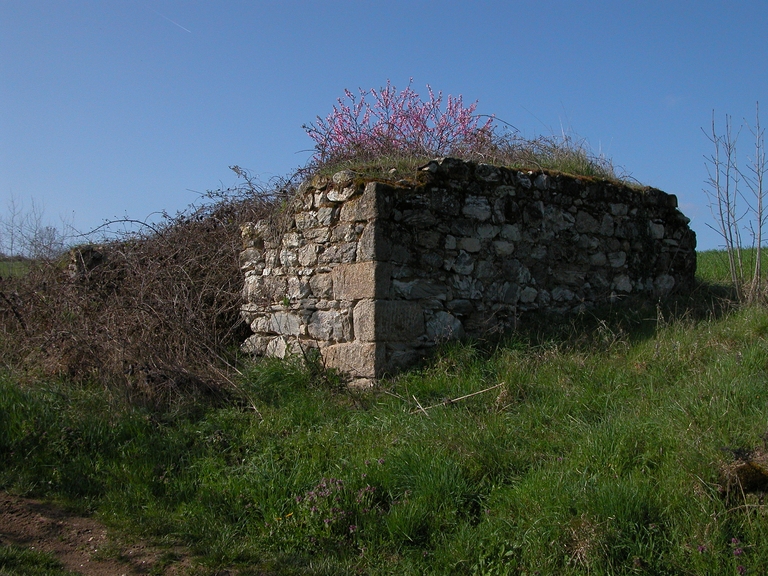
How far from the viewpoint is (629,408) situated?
180 inches

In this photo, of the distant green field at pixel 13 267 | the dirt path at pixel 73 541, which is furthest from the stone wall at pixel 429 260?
the distant green field at pixel 13 267

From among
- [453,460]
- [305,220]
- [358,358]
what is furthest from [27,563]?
[305,220]

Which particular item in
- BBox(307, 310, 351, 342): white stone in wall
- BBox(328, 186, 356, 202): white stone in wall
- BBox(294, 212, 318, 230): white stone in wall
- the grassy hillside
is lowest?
the grassy hillside

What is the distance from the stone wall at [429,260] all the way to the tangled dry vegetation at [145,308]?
0.45 m

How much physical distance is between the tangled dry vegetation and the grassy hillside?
1.21 ft

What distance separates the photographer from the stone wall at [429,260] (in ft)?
18.8

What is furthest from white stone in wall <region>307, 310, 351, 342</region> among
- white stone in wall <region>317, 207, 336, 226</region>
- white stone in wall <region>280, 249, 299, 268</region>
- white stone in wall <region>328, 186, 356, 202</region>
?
white stone in wall <region>328, 186, 356, 202</region>

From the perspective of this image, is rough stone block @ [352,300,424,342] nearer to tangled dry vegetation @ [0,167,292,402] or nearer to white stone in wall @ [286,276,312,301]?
white stone in wall @ [286,276,312,301]

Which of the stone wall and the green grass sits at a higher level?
the stone wall

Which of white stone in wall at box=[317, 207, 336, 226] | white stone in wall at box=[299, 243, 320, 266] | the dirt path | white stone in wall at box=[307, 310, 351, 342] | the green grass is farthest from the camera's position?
white stone in wall at box=[299, 243, 320, 266]

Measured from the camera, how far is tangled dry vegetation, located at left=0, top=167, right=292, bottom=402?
5926mm

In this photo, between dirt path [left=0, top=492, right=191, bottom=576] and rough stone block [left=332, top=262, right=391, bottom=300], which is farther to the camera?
rough stone block [left=332, top=262, right=391, bottom=300]

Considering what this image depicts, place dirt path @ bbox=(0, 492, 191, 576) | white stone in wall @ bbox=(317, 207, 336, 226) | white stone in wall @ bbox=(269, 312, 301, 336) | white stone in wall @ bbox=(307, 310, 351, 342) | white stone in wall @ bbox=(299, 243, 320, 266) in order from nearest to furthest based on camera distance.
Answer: dirt path @ bbox=(0, 492, 191, 576) < white stone in wall @ bbox=(307, 310, 351, 342) < white stone in wall @ bbox=(317, 207, 336, 226) < white stone in wall @ bbox=(299, 243, 320, 266) < white stone in wall @ bbox=(269, 312, 301, 336)

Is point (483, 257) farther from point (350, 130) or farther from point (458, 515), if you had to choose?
point (350, 130)
